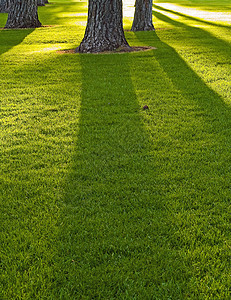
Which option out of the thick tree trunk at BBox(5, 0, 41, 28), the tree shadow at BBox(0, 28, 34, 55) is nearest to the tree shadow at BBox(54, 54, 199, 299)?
the tree shadow at BBox(0, 28, 34, 55)

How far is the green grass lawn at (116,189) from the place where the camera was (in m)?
2.31

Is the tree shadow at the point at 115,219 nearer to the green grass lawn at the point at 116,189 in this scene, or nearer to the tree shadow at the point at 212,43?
the green grass lawn at the point at 116,189

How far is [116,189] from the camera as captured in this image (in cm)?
326

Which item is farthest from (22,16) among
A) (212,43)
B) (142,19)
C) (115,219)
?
(115,219)

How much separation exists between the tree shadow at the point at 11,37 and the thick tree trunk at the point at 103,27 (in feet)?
9.81

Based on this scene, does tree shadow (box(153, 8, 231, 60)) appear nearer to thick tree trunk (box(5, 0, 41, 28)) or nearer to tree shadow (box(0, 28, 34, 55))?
tree shadow (box(0, 28, 34, 55))

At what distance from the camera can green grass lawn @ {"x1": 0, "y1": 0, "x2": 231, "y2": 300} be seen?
2307mm

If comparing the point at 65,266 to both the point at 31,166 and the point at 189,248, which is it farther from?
the point at 31,166

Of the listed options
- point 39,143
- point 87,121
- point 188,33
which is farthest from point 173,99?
point 188,33

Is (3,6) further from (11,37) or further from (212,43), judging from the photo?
(212,43)

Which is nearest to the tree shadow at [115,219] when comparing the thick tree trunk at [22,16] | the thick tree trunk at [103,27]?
the thick tree trunk at [103,27]

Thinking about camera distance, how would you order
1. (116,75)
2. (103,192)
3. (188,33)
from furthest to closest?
(188,33) < (116,75) < (103,192)

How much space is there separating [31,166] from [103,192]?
39.5 inches

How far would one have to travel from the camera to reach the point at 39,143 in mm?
4258
